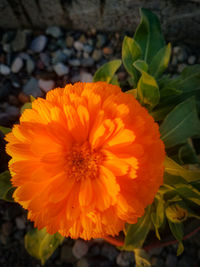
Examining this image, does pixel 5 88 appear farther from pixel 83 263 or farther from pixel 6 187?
pixel 83 263

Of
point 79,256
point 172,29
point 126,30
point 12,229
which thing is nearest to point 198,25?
point 172,29

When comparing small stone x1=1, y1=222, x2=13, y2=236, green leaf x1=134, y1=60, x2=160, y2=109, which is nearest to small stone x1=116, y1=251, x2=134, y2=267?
small stone x1=1, y1=222, x2=13, y2=236

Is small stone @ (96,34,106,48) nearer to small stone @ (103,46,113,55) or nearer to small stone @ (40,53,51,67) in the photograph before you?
small stone @ (103,46,113,55)

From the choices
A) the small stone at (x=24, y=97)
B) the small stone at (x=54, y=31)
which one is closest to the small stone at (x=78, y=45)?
the small stone at (x=54, y=31)

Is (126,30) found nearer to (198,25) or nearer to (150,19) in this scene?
(198,25)

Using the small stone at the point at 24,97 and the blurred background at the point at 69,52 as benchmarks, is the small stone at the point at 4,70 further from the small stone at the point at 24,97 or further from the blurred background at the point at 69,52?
the small stone at the point at 24,97
